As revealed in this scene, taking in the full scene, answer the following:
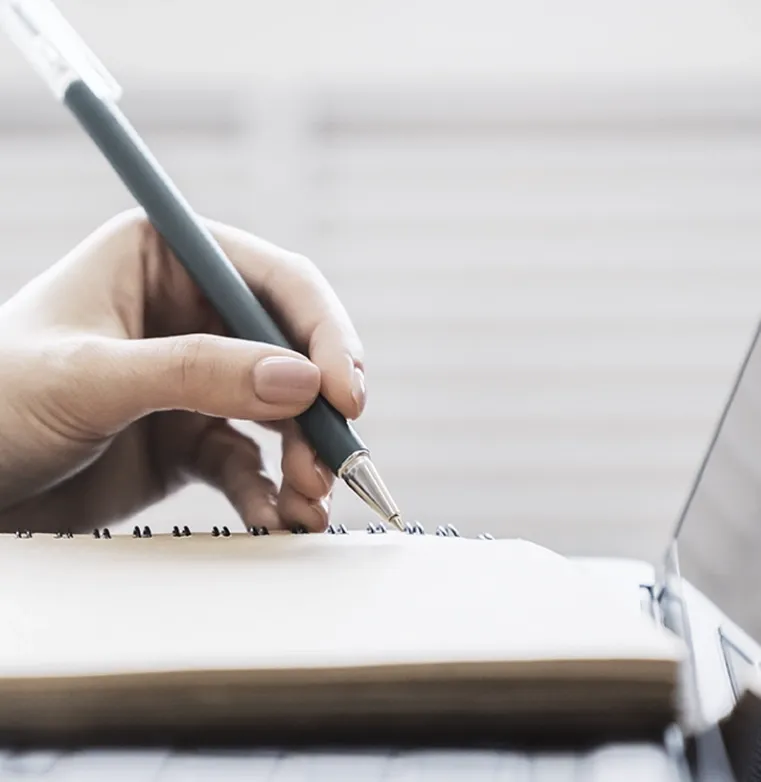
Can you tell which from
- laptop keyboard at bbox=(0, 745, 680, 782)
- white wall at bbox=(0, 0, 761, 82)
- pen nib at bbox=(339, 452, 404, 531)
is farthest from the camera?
white wall at bbox=(0, 0, 761, 82)

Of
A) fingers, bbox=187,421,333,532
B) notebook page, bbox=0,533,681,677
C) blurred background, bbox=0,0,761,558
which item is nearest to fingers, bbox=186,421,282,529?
fingers, bbox=187,421,333,532

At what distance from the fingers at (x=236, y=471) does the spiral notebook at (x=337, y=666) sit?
0.50 ft

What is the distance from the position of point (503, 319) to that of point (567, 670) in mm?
599

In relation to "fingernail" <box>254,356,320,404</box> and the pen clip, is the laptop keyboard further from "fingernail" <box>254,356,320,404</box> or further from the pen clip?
the pen clip

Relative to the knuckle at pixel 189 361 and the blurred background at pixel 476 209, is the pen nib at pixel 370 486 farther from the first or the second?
the blurred background at pixel 476 209

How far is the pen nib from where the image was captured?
0.30 metres

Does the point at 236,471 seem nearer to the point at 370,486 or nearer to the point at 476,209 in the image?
the point at 370,486

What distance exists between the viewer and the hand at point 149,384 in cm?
31

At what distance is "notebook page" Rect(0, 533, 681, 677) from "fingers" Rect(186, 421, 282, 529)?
0.11 metres

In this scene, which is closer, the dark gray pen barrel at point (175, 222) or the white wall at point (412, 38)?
the dark gray pen barrel at point (175, 222)

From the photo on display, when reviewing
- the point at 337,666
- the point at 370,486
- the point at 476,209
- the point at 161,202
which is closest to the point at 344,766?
the point at 337,666

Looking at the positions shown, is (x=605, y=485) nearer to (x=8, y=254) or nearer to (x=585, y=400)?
(x=585, y=400)

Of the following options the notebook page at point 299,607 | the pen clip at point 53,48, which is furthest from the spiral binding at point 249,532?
the pen clip at point 53,48

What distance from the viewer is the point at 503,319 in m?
0.75
